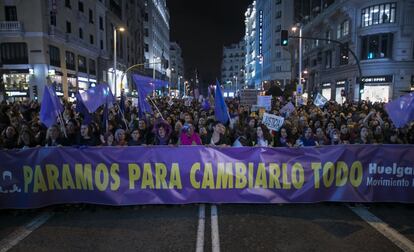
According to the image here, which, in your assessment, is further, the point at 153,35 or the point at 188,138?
A: the point at 153,35

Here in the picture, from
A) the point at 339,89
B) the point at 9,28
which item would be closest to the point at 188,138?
the point at 9,28

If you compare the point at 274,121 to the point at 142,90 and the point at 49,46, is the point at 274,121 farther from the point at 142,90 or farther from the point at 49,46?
the point at 49,46

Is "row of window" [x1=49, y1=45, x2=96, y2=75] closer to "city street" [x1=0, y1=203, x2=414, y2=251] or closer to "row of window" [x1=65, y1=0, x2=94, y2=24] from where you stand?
"row of window" [x1=65, y1=0, x2=94, y2=24]

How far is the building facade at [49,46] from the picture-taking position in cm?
3188

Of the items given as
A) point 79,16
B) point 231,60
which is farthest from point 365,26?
point 231,60

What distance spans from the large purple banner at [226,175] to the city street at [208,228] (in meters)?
0.22

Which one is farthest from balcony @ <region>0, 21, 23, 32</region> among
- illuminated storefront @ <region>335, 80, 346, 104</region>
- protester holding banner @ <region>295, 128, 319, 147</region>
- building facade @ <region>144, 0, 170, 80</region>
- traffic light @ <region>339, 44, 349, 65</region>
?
building facade @ <region>144, 0, 170, 80</region>

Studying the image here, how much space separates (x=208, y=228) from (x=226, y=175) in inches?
50.2

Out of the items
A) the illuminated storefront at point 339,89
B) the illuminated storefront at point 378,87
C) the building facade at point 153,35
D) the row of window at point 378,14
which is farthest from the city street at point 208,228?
the building facade at point 153,35

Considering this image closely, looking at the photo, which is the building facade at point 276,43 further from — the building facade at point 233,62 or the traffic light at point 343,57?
the building facade at point 233,62

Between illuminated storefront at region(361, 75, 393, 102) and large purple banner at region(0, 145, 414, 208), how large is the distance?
33.6 meters

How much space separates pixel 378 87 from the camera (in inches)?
1491

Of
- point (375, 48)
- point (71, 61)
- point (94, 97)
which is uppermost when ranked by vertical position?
point (375, 48)

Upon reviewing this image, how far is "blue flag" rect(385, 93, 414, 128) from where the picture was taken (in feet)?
23.7
